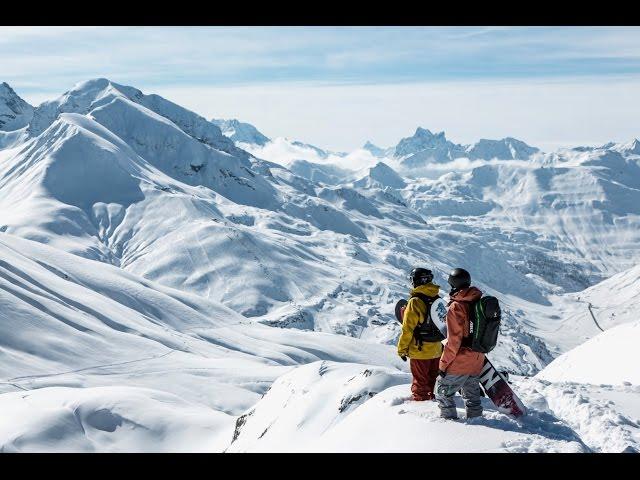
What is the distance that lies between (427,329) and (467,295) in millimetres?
1623

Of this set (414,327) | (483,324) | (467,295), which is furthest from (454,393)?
(467,295)

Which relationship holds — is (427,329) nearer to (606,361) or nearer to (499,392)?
(499,392)

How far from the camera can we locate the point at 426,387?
1336 centimetres

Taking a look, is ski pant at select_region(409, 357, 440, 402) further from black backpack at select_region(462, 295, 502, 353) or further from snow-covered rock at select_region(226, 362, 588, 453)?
black backpack at select_region(462, 295, 502, 353)

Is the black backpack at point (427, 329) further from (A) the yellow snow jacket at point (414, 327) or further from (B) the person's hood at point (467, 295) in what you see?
(B) the person's hood at point (467, 295)

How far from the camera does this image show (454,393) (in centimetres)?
1165

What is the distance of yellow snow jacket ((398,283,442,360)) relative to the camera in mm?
12609

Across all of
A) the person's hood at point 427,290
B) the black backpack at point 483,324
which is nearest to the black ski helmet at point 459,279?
the black backpack at point 483,324

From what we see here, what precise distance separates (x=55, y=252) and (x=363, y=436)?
16081cm

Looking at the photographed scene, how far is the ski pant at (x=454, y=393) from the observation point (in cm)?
1155

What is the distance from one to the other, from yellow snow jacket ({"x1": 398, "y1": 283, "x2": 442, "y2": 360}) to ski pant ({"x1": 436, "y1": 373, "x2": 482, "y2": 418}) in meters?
1.11
